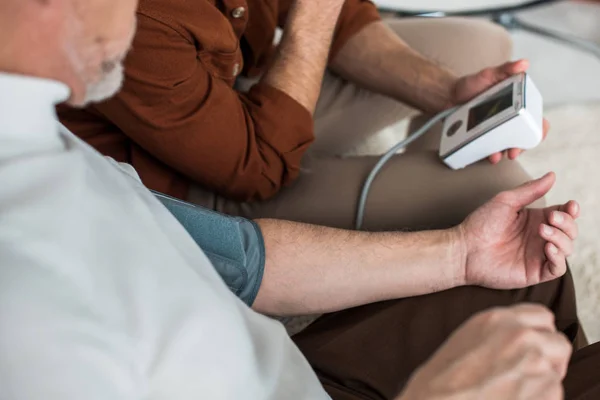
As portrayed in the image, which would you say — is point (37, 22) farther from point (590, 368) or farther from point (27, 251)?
point (590, 368)

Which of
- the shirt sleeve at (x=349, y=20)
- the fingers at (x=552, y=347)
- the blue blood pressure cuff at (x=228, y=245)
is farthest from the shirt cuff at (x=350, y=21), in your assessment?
the fingers at (x=552, y=347)

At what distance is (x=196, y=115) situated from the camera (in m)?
0.88

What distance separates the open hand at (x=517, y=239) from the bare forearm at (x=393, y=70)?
0.29 metres

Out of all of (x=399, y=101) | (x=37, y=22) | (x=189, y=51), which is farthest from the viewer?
(x=399, y=101)

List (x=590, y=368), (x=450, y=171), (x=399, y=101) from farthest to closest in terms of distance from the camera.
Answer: (x=399, y=101) < (x=450, y=171) < (x=590, y=368)

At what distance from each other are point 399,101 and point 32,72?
803 millimetres

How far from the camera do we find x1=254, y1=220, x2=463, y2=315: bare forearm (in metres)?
0.88

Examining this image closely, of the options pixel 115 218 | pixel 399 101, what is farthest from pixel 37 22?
pixel 399 101

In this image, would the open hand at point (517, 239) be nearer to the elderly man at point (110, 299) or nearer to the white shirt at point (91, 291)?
the elderly man at point (110, 299)

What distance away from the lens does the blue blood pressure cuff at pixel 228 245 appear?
82 cm

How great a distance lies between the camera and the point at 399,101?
1214 mm

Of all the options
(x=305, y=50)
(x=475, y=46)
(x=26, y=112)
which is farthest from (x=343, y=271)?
(x=475, y=46)

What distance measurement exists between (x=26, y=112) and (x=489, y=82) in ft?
2.42

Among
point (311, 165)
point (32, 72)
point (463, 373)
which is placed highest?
point (32, 72)
